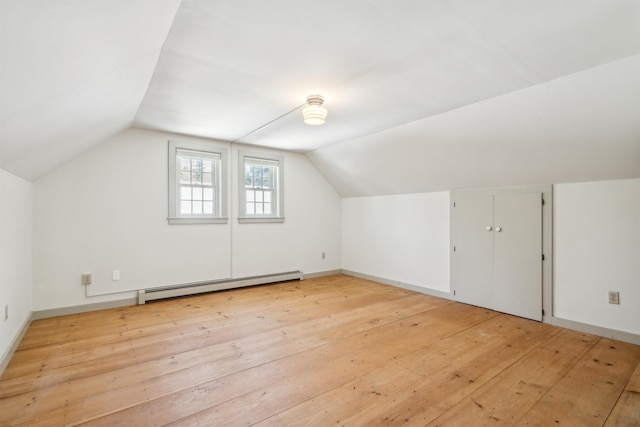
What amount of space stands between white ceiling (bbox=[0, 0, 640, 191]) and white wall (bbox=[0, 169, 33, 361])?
22 cm

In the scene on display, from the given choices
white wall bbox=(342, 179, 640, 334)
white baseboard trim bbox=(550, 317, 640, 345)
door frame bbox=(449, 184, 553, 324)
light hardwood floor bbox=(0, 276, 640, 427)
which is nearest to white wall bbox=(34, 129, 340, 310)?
light hardwood floor bbox=(0, 276, 640, 427)

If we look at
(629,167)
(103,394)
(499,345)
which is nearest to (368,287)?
(499,345)

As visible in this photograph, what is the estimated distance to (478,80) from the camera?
8.57 ft

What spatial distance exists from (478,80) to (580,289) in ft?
8.33

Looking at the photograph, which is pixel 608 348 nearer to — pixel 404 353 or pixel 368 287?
pixel 404 353

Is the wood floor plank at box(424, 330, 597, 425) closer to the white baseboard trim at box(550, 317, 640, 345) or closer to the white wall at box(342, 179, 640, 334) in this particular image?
the white baseboard trim at box(550, 317, 640, 345)

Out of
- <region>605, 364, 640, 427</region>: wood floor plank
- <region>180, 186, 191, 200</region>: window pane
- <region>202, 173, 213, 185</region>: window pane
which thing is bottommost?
<region>605, 364, 640, 427</region>: wood floor plank

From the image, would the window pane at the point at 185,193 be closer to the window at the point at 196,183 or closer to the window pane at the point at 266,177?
the window at the point at 196,183

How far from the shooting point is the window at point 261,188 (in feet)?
17.2

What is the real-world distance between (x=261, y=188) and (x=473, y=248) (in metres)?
3.54

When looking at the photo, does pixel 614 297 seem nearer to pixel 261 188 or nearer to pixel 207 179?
pixel 261 188

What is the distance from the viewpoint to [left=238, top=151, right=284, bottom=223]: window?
525 cm

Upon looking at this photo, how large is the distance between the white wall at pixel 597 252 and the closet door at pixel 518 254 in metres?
0.19

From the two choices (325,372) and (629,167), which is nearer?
(325,372)
